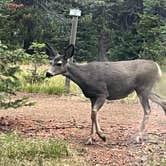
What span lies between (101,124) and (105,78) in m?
1.65

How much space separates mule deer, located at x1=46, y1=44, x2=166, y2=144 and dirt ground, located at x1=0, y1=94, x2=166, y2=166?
1.12ft

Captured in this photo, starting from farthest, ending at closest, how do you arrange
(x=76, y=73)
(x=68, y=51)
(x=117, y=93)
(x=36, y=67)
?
1. (x=36, y=67)
2. (x=117, y=93)
3. (x=76, y=73)
4. (x=68, y=51)

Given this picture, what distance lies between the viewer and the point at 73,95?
49.1ft

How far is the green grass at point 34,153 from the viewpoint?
7238 mm

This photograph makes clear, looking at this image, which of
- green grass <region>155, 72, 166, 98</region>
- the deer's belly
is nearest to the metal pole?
green grass <region>155, 72, 166, 98</region>

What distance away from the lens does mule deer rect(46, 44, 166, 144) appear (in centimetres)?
920

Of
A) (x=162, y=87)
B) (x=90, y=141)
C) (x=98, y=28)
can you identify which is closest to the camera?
(x=90, y=141)

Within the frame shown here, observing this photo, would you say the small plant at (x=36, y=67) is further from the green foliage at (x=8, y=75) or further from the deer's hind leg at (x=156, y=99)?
the deer's hind leg at (x=156, y=99)

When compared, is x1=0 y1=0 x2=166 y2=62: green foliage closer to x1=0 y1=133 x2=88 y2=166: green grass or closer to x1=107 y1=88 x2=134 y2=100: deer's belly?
x1=107 y1=88 x2=134 y2=100: deer's belly

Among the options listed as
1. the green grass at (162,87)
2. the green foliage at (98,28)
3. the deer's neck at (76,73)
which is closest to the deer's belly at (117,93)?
the deer's neck at (76,73)

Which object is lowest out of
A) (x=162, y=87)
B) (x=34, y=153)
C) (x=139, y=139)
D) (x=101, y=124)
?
(x=101, y=124)

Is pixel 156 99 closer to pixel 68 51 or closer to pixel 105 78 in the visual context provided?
pixel 105 78

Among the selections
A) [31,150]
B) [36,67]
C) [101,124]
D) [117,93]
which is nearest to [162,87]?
[101,124]

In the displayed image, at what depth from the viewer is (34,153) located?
24.9 ft
